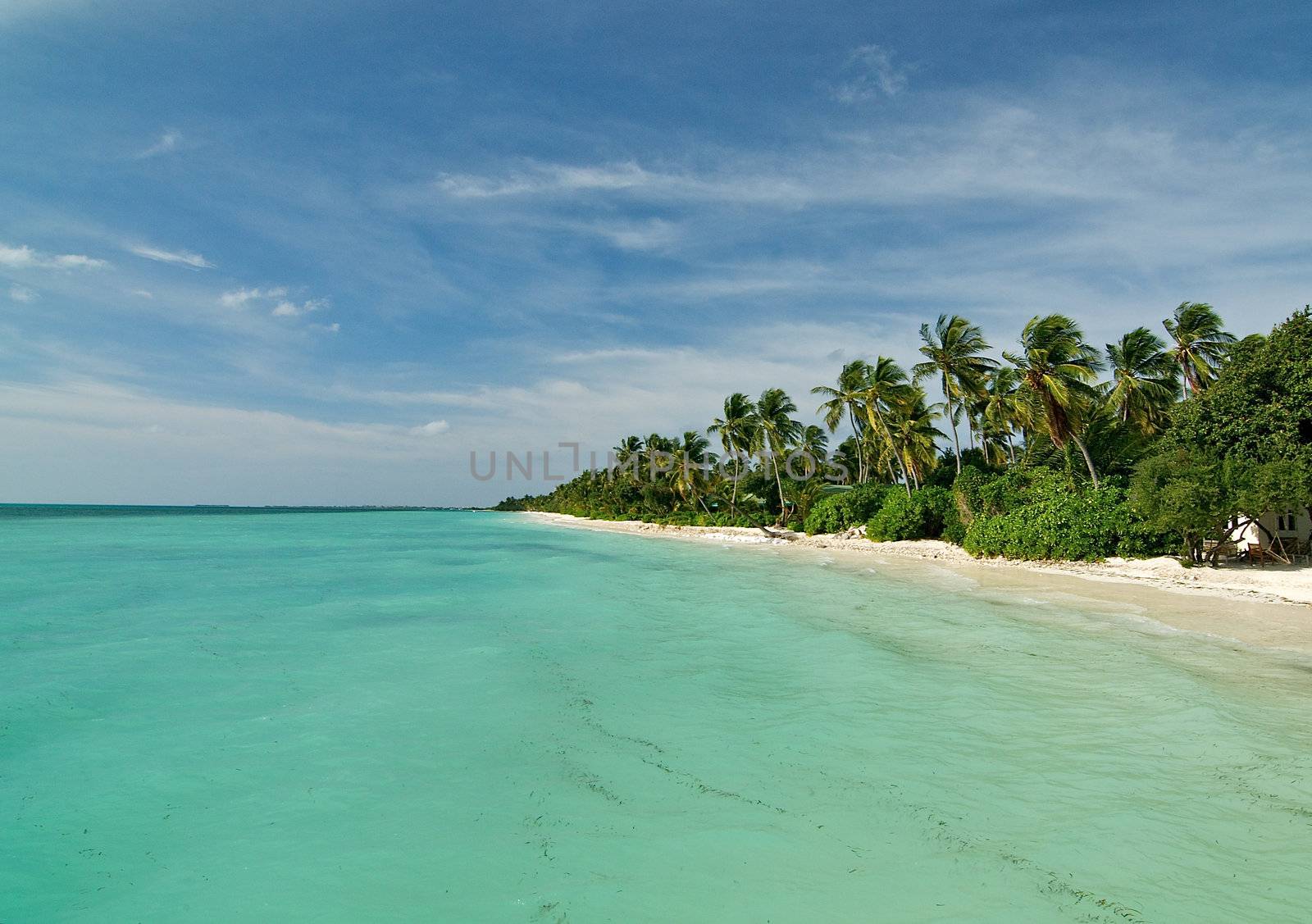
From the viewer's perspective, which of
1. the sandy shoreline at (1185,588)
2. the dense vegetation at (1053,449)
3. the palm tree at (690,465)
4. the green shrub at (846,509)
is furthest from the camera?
the palm tree at (690,465)

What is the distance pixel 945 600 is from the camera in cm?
1555

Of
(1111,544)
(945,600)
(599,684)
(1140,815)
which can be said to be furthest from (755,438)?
(1140,815)

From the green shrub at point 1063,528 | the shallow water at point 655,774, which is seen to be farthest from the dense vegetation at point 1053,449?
the shallow water at point 655,774

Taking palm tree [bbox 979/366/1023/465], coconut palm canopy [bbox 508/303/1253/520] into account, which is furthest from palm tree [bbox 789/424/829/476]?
palm tree [bbox 979/366/1023/465]

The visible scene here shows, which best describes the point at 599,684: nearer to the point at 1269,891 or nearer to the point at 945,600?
the point at 1269,891

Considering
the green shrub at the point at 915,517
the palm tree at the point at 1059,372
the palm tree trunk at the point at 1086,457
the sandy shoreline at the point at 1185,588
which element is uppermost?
the palm tree at the point at 1059,372

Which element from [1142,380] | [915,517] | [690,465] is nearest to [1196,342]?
[1142,380]

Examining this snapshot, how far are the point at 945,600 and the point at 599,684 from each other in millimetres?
10391

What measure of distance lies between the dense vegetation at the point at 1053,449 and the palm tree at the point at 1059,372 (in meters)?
0.06

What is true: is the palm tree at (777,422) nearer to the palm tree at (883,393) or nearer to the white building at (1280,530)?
the palm tree at (883,393)

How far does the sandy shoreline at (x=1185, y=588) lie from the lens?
1148 cm

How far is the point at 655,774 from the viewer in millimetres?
5734

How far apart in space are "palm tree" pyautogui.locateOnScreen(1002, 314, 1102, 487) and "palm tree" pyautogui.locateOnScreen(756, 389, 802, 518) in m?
20.1

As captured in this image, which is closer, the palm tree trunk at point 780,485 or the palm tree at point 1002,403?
the palm tree at point 1002,403
